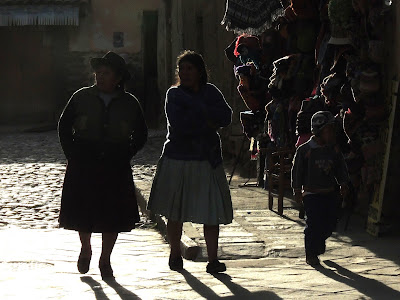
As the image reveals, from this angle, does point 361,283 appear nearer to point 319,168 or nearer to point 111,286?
point 319,168

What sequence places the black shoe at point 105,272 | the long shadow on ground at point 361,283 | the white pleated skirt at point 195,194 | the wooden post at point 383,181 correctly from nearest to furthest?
the long shadow on ground at point 361,283 < the black shoe at point 105,272 < the white pleated skirt at point 195,194 < the wooden post at point 383,181

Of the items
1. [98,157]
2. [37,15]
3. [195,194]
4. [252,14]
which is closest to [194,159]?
[195,194]

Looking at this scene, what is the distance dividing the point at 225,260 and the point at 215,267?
803 mm

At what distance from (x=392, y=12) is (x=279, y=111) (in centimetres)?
264

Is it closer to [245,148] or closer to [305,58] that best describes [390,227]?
[305,58]

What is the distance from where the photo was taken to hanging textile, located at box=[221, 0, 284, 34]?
12945mm

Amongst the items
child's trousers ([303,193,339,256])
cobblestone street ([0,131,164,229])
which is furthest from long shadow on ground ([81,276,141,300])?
cobblestone street ([0,131,164,229])

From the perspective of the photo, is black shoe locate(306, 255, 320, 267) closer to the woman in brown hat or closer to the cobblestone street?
the woman in brown hat

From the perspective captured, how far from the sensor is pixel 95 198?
8.28 m

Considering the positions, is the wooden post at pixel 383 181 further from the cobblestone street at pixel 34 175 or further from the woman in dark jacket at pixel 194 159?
the cobblestone street at pixel 34 175

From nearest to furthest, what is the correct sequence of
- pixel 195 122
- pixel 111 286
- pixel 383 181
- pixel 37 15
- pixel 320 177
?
pixel 111 286, pixel 195 122, pixel 320 177, pixel 383 181, pixel 37 15

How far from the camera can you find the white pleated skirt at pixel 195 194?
8.39m

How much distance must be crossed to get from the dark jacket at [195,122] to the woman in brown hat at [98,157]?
356 millimetres

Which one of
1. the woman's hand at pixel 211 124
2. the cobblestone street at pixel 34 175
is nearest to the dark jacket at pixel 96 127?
the woman's hand at pixel 211 124
